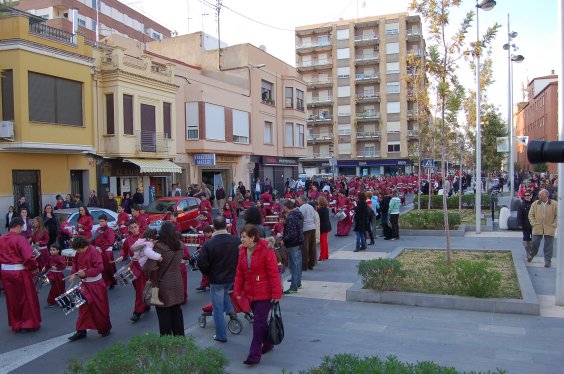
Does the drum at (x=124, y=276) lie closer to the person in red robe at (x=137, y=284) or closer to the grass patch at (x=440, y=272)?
the person in red robe at (x=137, y=284)

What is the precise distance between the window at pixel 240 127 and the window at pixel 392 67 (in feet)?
122

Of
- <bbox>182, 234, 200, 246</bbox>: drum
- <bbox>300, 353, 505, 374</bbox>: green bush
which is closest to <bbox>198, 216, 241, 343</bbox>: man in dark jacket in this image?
<bbox>300, 353, 505, 374</bbox>: green bush

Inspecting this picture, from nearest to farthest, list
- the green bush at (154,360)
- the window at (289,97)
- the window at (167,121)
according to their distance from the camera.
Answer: the green bush at (154,360), the window at (167,121), the window at (289,97)

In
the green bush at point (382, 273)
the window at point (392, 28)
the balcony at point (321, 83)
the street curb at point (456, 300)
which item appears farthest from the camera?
the balcony at point (321, 83)

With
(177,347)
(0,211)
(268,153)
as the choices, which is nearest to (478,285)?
(177,347)

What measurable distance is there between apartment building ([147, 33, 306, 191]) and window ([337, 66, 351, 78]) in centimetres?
2619

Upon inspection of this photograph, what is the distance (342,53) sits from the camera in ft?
229

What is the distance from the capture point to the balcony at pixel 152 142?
25312 millimetres

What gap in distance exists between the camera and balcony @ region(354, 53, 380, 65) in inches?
2670

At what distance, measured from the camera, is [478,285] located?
7797 millimetres

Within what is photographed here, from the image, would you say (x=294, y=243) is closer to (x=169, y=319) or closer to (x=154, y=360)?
(x=169, y=319)

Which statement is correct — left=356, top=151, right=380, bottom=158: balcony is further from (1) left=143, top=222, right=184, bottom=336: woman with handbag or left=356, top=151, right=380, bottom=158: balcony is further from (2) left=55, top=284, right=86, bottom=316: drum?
(1) left=143, top=222, right=184, bottom=336: woman with handbag

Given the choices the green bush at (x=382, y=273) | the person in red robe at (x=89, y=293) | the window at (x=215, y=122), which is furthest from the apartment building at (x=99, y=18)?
the green bush at (x=382, y=273)

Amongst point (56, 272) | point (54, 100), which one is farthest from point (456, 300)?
point (54, 100)
